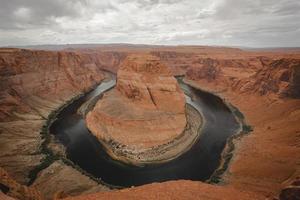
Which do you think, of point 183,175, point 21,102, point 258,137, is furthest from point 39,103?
point 258,137

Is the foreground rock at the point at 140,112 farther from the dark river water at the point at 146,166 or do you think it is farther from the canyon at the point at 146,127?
the dark river water at the point at 146,166

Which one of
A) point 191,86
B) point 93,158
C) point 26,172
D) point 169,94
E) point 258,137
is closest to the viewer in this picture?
point 26,172

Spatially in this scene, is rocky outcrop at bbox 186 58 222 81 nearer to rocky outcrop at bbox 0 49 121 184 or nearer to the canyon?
the canyon

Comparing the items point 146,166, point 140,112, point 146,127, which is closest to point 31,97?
point 140,112

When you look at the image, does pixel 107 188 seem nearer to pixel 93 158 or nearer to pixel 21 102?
pixel 93 158

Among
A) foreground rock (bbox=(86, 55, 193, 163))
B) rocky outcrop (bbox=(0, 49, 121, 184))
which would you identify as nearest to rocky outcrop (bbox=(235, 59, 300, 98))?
foreground rock (bbox=(86, 55, 193, 163))

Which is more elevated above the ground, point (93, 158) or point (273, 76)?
point (273, 76)

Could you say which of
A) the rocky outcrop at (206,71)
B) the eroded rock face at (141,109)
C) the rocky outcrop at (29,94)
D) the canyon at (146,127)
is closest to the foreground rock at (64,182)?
the canyon at (146,127)

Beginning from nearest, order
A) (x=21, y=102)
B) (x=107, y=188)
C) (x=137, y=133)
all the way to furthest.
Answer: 1. (x=107, y=188)
2. (x=137, y=133)
3. (x=21, y=102)
